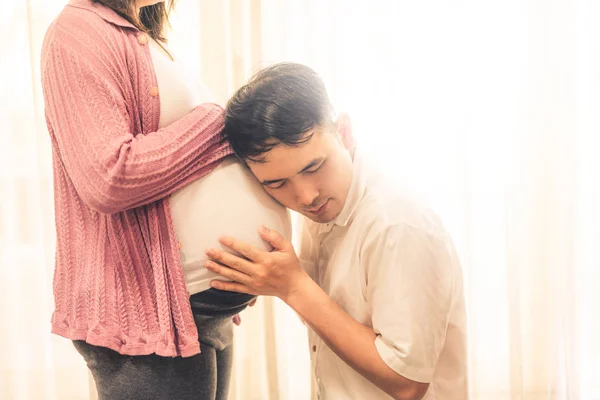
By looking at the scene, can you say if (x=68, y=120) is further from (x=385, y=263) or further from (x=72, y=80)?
(x=385, y=263)

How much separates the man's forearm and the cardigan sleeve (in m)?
0.30

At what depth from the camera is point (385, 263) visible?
3.18ft

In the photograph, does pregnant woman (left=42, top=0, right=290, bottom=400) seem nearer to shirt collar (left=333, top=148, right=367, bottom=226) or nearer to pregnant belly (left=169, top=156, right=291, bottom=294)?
pregnant belly (left=169, top=156, right=291, bottom=294)

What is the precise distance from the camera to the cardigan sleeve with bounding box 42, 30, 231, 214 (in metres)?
0.86

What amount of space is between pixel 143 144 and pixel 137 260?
188 millimetres

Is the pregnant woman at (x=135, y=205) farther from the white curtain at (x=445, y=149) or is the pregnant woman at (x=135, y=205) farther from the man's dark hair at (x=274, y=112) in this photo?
the white curtain at (x=445, y=149)

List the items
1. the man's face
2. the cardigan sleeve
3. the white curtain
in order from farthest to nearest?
the white curtain
the man's face
the cardigan sleeve

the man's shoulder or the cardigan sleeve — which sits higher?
the cardigan sleeve

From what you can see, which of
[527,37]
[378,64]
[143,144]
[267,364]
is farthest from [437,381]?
[527,37]

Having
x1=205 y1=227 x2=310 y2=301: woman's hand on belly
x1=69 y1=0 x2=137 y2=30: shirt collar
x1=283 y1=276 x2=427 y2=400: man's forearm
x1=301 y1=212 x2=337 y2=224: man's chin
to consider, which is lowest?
x1=283 y1=276 x2=427 y2=400: man's forearm

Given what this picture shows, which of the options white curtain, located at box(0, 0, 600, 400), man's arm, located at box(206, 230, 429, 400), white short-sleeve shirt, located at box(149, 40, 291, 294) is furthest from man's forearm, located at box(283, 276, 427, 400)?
white curtain, located at box(0, 0, 600, 400)

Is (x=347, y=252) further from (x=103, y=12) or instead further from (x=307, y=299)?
(x=103, y=12)

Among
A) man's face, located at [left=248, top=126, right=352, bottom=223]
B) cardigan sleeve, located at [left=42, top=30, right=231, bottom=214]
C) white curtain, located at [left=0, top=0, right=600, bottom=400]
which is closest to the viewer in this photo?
cardigan sleeve, located at [left=42, top=30, right=231, bottom=214]

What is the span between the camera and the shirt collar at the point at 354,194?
1044 millimetres
